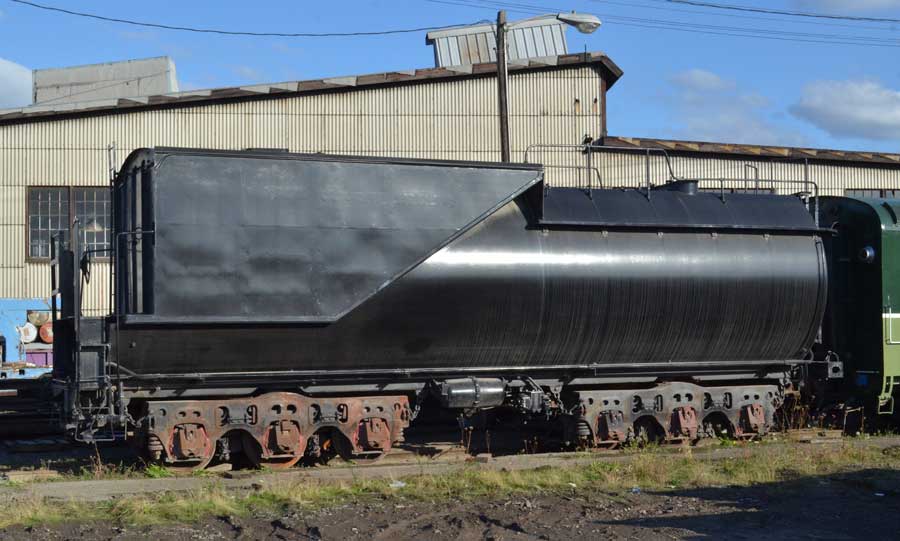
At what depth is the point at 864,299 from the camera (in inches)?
551

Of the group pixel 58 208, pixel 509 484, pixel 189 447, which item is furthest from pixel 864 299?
pixel 58 208

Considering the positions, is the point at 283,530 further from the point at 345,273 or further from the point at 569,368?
the point at 569,368

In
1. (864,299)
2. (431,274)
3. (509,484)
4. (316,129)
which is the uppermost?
(316,129)

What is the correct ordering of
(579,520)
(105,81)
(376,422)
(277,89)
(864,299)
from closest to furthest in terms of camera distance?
(579,520), (376,422), (864,299), (277,89), (105,81)

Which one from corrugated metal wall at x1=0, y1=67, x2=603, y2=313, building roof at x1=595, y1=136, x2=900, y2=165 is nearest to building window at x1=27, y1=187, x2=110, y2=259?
corrugated metal wall at x1=0, y1=67, x2=603, y2=313

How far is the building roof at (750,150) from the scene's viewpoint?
2547 centimetres

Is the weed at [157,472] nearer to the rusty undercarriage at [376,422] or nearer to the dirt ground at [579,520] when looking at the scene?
the rusty undercarriage at [376,422]

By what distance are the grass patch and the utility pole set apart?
Answer: 31.3 feet

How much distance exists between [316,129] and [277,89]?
1.45 metres

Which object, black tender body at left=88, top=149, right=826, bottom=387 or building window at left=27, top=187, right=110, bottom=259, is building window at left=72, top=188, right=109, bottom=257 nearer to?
building window at left=27, top=187, right=110, bottom=259

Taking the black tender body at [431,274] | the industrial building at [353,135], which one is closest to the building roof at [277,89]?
the industrial building at [353,135]

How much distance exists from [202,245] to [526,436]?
583 centimetres

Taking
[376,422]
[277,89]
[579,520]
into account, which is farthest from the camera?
[277,89]

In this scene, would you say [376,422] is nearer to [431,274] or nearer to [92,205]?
[431,274]
